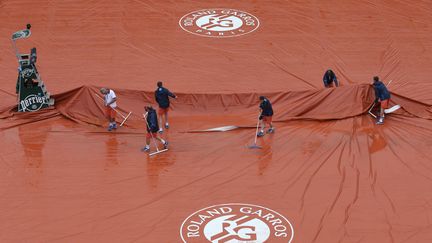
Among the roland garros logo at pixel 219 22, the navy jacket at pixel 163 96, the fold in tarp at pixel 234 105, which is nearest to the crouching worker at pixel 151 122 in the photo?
the navy jacket at pixel 163 96

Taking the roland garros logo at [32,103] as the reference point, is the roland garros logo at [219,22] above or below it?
above

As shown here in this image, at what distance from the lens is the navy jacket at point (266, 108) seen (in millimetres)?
16922

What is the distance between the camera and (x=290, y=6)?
23.6 meters

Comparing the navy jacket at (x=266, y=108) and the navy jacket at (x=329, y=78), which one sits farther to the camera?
the navy jacket at (x=329, y=78)

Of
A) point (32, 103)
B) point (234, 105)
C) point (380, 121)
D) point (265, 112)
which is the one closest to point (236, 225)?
point (265, 112)

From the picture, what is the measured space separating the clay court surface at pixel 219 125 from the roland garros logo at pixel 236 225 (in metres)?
0.18

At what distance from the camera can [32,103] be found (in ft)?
59.0

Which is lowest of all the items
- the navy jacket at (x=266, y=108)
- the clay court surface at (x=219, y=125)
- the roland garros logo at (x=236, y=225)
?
the roland garros logo at (x=236, y=225)

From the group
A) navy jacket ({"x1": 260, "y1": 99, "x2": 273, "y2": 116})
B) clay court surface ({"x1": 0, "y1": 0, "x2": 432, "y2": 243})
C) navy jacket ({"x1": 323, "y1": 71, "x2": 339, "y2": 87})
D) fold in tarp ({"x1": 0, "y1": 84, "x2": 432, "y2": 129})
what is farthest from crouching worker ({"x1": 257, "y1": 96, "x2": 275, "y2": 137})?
navy jacket ({"x1": 323, "y1": 71, "x2": 339, "y2": 87})

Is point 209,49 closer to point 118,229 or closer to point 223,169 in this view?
point 223,169

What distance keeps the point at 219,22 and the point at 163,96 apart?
6.02 metres

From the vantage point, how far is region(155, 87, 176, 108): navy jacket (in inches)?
675

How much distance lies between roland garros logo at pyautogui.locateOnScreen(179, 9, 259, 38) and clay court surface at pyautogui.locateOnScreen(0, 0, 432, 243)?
0.29 m

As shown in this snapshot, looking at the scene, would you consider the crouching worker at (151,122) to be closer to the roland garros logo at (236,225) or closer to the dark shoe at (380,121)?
the roland garros logo at (236,225)
